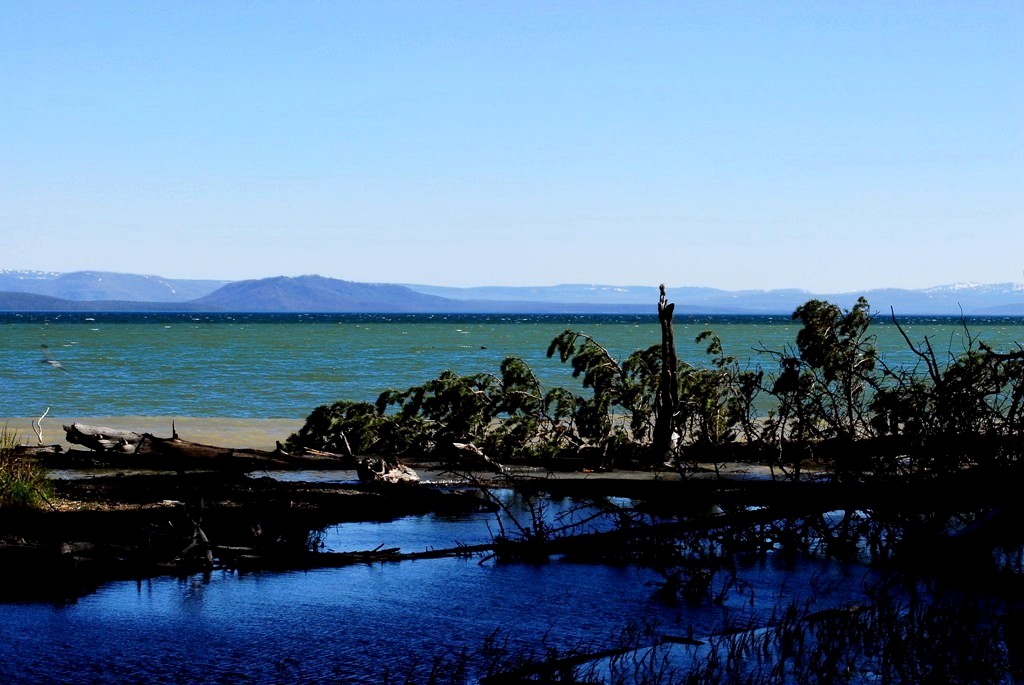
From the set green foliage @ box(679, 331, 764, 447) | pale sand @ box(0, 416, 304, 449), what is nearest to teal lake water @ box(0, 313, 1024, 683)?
green foliage @ box(679, 331, 764, 447)

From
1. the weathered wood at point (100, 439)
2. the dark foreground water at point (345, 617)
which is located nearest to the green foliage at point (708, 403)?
the dark foreground water at point (345, 617)

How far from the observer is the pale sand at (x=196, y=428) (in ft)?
84.7

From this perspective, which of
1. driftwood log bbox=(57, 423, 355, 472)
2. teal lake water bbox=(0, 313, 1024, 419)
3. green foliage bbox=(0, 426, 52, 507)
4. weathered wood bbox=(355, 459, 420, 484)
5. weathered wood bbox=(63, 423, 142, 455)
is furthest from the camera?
teal lake water bbox=(0, 313, 1024, 419)

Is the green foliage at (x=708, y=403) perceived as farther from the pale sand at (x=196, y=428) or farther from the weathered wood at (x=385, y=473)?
the pale sand at (x=196, y=428)

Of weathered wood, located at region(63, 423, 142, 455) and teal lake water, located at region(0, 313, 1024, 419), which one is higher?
weathered wood, located at region(63, 423, 142, 455)

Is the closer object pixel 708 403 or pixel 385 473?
pixel 385 473

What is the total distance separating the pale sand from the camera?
25828 millimetres

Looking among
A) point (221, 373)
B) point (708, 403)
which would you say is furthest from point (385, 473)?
point (221, 373)

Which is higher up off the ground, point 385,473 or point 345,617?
point 385,473

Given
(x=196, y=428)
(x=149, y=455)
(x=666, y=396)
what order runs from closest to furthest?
1. (x=149, y=455)
2. (x=666, y=396)
3. (x=196, y=428)

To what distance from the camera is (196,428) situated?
2914 centimetres

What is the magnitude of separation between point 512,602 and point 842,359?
10.5 metres

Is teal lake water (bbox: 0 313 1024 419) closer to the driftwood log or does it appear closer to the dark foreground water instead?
the driftwood log

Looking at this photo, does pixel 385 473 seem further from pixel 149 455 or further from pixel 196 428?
pixel 196 428
